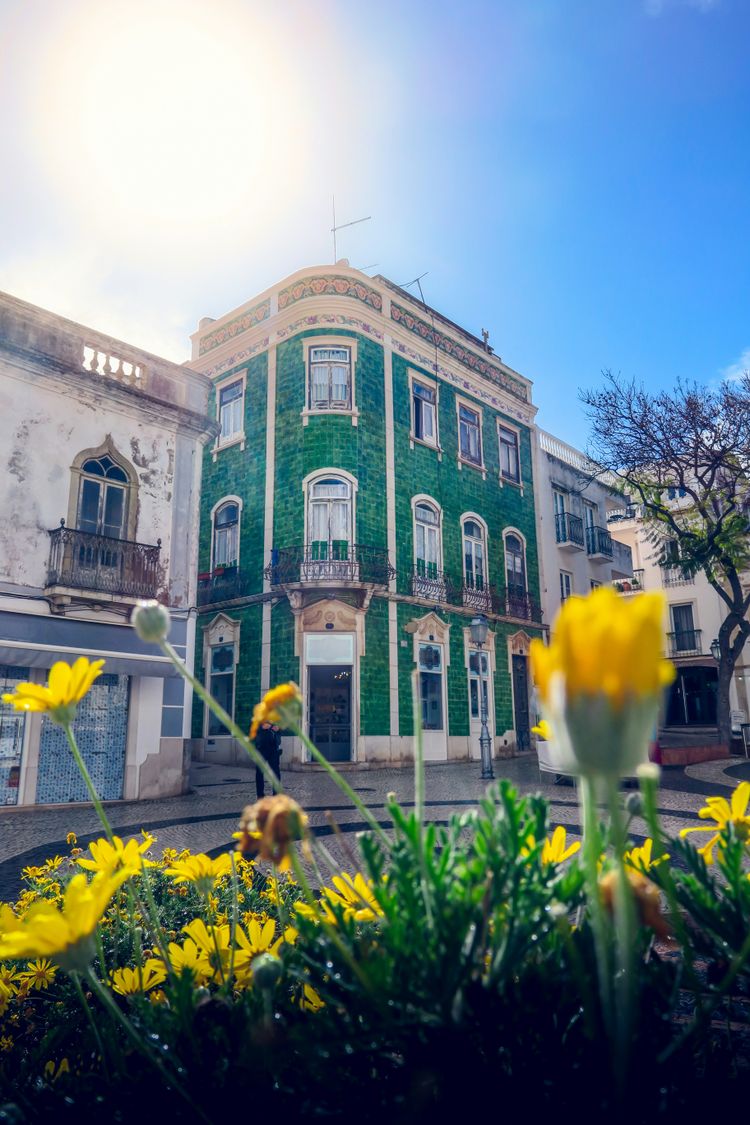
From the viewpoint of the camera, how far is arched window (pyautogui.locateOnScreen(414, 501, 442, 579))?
62.8 feet

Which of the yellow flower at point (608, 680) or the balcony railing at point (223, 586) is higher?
the balcony railing at point (223, 586)

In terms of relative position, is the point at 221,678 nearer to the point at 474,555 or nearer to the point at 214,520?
the point at 214,520

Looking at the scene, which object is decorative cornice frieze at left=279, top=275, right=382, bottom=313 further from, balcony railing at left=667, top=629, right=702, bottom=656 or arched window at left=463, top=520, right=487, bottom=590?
balcony railing at left=667, top=629, right=702, bottom=656

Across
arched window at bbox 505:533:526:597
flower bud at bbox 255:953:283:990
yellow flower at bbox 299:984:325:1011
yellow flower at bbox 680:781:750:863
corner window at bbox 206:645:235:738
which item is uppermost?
arched window at bbox 505:533:526:597

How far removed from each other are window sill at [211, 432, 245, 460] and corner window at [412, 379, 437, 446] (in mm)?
4899

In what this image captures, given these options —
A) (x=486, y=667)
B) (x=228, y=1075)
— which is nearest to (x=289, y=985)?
(x=228, y=1075)

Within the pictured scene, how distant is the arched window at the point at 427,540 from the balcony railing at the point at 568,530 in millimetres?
6581

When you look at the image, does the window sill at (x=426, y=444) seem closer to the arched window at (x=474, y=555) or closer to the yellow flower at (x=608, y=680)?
the arched window at (x=474, y=555)

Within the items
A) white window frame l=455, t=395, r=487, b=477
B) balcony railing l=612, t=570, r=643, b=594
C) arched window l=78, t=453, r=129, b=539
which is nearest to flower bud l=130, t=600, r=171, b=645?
arched window l=78, t=453, r=129, b=539

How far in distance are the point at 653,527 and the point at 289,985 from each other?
20103 mm

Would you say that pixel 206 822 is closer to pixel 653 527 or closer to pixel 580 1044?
pixel 580 1044

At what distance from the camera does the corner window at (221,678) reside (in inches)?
715

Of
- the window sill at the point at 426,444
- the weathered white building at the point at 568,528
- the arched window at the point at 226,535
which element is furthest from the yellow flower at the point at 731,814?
the weathered white building at the point at 568,528

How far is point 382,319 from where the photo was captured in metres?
19.4
